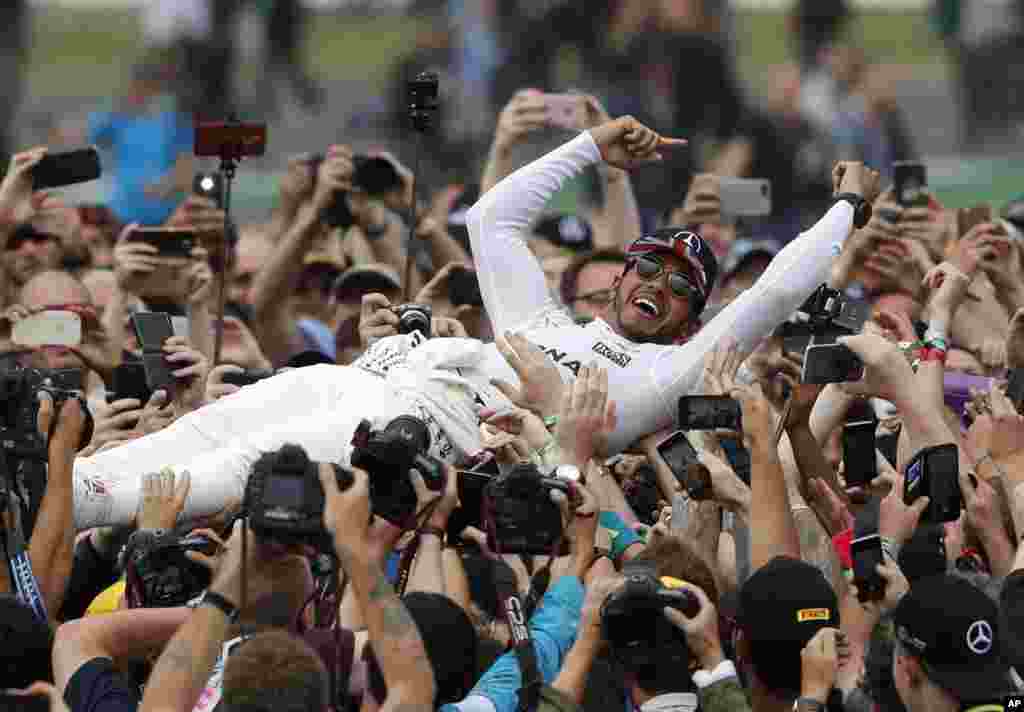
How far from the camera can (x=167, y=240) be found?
336 inches

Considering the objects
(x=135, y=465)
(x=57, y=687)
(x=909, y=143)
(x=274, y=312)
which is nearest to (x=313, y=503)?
(x=57, y=687)

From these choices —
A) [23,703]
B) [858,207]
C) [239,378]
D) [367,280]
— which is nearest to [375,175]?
[367,280]

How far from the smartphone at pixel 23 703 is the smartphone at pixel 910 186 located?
197 inches

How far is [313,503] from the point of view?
15.4 feet

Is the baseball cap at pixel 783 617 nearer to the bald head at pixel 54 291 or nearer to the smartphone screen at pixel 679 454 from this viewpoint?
the smartphone screen at pixel 679 454

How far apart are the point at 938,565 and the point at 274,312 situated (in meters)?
5.45

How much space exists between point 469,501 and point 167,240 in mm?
3061

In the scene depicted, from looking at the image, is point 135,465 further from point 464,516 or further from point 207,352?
point 207,352

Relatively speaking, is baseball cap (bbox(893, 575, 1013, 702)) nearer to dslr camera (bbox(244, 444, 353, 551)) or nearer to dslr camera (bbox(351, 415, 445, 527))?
dslr camera (bbox(351, 415, 445, 527))

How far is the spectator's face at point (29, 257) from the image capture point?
32.8 ft

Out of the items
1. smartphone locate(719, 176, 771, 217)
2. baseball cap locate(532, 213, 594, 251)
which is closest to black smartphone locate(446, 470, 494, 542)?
smartphone locate(719, 176, 771, 217)

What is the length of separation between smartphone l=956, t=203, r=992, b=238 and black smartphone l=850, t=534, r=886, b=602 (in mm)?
3519

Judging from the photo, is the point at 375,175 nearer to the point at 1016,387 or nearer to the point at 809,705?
the point at 1016,387

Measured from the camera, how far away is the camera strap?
18.0ft
